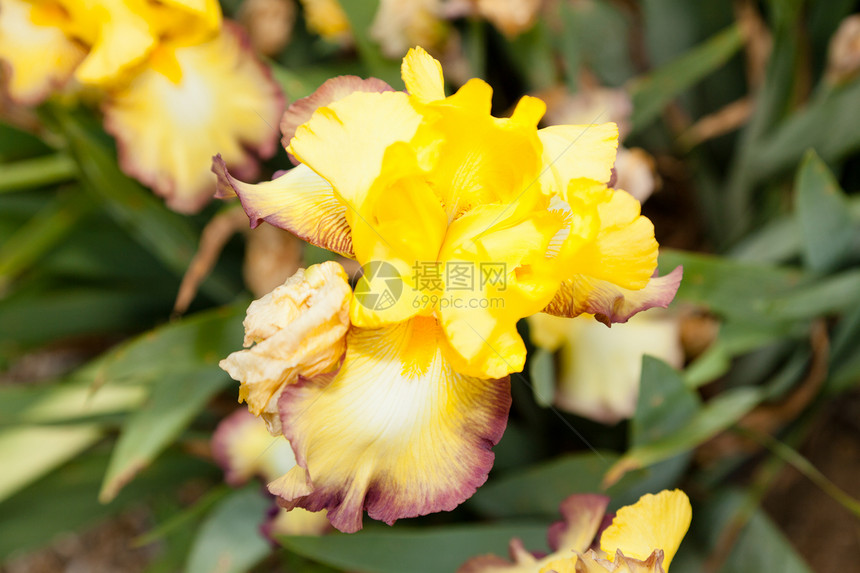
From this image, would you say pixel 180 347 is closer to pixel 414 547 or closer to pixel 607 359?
pixel 414 547

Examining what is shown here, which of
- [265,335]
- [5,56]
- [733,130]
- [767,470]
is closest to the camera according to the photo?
[265,335]

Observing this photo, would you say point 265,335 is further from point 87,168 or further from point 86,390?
point 86,390

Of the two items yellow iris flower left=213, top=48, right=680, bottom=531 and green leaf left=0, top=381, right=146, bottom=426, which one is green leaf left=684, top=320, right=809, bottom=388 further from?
green leaf left=0, top=381, right=146, bottom=426

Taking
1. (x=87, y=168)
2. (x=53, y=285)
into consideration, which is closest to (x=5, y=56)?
(x=87, y=168)

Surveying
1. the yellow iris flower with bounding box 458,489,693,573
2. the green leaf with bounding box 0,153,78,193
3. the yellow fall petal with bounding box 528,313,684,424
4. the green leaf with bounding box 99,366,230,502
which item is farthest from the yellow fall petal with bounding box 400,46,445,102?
the green leaf with bounding box 0,153,78,193

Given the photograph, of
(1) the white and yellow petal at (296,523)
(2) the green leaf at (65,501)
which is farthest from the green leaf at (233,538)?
(2) the green leaf at (65,501)
